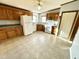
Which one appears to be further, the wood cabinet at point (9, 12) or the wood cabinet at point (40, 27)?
the wood cabinet at point (40, 27)

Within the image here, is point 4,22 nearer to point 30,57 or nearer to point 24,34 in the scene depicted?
point 24,34

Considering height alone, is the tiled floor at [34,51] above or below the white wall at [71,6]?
below

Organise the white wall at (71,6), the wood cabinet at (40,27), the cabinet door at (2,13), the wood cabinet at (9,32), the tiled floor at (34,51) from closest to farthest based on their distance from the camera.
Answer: the tiled floor at (34,51) < the white wall at (71,6) < the wood cabinet at (9,32) < the cabinet door at (2,13) < the wood cabinet at (40,27)

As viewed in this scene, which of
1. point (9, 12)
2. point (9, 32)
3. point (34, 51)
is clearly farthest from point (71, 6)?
point (9, 32)

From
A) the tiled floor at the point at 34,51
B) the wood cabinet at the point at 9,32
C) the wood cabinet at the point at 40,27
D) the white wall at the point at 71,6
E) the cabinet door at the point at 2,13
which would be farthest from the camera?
the wood cabinet at the point at 40,27

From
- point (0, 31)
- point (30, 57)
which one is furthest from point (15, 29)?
point (30, 57)

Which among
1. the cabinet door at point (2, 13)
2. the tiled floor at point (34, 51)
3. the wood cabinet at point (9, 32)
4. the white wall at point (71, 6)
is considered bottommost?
the tiled floor at point (34, 51)

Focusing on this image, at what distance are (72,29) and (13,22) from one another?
5.02 meters

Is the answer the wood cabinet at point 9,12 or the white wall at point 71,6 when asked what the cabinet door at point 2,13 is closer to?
the wood cabinet at point 9,12

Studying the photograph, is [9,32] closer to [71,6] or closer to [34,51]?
[34,51]

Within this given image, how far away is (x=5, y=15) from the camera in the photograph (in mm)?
4828

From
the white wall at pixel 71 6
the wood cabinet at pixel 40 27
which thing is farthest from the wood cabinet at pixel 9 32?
the white wall at pixel 71 6

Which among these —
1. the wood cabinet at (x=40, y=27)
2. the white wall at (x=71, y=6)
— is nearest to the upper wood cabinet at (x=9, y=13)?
the wood cabinet at (x=40, y=27)

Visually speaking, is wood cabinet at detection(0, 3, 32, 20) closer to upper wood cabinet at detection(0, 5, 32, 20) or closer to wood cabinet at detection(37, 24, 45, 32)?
upper wood cabinet at detection(0, 5, 32, 20)
